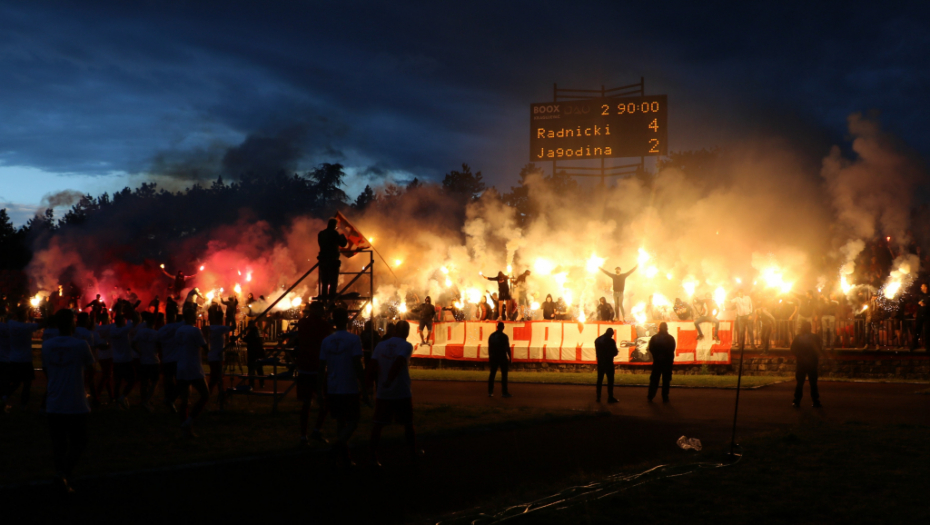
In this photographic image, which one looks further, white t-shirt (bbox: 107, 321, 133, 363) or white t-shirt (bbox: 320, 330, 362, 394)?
white t-shirt (bbox: 107, 321, 133, 363)

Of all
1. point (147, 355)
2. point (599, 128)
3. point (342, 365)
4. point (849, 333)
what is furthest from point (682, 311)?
point (342, 365)

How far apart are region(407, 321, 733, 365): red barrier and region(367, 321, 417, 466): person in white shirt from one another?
658 inches

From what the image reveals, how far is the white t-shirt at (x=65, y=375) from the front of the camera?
23.6 ft

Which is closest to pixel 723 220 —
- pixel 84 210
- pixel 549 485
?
pixel 549 485

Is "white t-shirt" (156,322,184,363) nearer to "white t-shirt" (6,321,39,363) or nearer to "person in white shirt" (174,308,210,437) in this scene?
"person in white shirt" (174,308,210,437)

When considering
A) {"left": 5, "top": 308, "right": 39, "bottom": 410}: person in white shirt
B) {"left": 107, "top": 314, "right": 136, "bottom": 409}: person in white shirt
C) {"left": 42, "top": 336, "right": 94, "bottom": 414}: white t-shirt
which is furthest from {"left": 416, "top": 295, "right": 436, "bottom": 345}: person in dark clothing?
{"left": 42, "top": 336, "right": 94, "bottom": 414}: white t-shirt

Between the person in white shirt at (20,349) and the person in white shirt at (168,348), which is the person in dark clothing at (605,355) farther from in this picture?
the person in white shirt at (20,349)

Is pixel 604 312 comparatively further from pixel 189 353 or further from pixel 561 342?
pixel 189 353

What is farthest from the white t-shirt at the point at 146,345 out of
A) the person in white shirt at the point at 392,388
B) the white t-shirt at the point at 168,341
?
the person in white shirt at the point at 392,388

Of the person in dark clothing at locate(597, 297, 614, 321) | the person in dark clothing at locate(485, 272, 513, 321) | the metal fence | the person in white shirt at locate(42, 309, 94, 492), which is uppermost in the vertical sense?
the person in dark clothing at locate(485, 272, 513, 321)

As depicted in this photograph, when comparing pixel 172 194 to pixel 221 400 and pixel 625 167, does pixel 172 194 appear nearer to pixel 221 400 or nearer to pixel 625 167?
pixel 625 167

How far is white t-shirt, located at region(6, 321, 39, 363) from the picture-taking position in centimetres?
1234

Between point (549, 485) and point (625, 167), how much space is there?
33599mm

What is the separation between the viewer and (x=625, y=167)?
129ft
